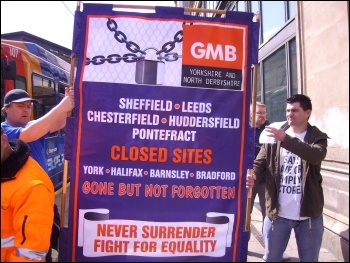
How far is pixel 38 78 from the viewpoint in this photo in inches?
317

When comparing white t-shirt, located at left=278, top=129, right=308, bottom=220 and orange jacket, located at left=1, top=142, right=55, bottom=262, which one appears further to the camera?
white t-shirt, located at left=278, top=129, right=308, bottom=220

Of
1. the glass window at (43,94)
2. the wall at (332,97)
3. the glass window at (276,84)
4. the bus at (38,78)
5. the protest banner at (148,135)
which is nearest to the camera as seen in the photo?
the protest banner at (148,135)

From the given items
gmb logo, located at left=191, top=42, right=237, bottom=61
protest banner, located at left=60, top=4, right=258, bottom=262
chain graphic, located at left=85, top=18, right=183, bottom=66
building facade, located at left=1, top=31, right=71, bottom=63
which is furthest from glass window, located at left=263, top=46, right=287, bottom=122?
chain graphic, located at left=85, top=18, right=183, bottom=66

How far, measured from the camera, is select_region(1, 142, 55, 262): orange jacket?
214cm

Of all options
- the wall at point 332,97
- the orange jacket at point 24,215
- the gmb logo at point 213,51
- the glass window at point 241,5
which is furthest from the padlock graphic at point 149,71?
the glass window at point 241,5

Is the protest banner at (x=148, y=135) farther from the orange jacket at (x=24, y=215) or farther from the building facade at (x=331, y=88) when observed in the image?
the building facade at (x=331, y=88)

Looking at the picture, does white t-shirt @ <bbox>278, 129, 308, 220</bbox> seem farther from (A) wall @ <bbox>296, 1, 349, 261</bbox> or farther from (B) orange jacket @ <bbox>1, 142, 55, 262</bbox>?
(B) orange jacket @ <bbox>1, 142, 55, 262</bbox>

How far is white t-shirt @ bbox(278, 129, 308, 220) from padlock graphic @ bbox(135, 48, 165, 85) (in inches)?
50.2

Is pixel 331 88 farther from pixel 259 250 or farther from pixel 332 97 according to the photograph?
pixel 259 250

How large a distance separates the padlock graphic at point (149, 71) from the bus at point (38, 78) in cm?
421

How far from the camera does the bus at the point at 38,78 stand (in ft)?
22.3

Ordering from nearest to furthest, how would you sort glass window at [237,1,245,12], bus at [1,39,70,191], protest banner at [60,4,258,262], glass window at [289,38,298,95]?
protest banner at [60,4,258,262]
bus at [1,39,70,191]
glass window at [289,38,298,95]
glass window at [237,1,245,12]

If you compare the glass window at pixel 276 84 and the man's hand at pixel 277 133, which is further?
the glass window at pixel 276 84

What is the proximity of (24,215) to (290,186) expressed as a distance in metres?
2.08
